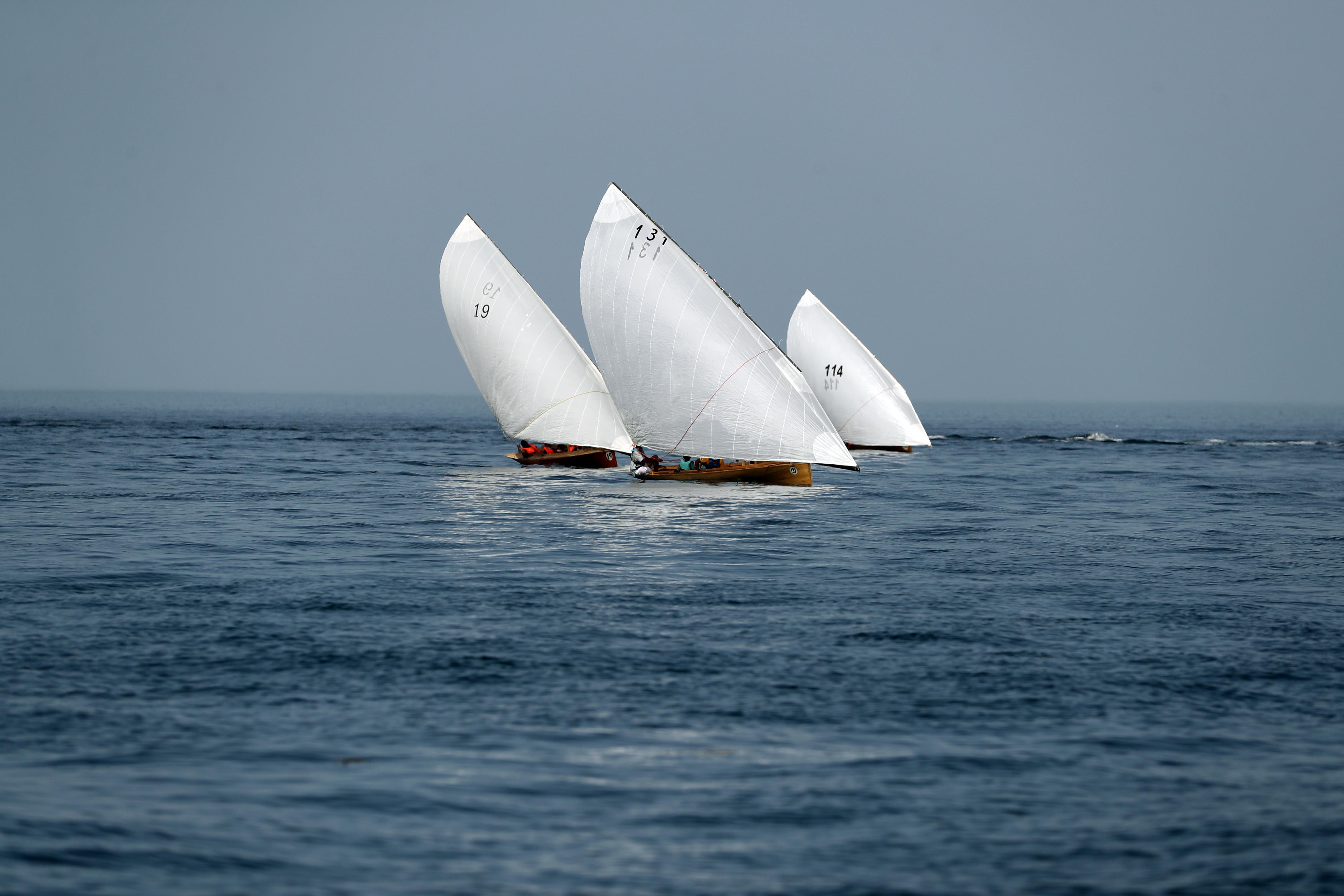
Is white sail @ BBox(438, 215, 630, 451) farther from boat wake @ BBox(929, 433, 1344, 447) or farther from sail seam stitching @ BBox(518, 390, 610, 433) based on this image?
boat wake @ BBox(929, 433, 1344, 447)

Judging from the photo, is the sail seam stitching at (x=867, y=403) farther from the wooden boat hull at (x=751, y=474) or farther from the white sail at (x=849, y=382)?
the wooden boat hull at (x=751, y=474)

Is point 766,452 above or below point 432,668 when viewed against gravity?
above

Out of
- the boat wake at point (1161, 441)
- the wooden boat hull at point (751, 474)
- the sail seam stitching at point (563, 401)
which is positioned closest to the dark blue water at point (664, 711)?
the wooden boat hull at point (751, 474)

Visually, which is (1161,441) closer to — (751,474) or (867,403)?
(867,403)

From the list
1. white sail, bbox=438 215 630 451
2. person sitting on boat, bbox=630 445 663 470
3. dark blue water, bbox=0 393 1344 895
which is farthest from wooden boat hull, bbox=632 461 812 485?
dark blue water, bbox=0 393 1344 895

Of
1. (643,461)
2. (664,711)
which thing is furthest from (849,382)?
(664,711)

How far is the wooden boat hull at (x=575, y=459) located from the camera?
2660 inches

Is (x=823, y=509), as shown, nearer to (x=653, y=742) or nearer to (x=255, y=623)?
(x=255, y=623)

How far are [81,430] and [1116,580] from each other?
110 m

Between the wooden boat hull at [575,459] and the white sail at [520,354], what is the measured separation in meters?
1.91

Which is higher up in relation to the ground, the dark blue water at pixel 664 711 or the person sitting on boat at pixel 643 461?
the person sitting on boat at pixel 643 461

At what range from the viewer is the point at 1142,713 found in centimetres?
1795

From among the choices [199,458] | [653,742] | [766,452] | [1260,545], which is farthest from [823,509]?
[199,458]

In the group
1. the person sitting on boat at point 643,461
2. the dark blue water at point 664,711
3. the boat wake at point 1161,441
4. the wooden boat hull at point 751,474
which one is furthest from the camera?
the boat wake at point 1161,441
